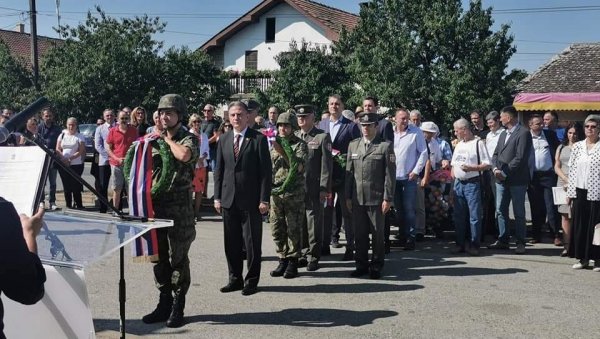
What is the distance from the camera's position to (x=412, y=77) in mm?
25094

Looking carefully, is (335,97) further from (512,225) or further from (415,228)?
(512,225)

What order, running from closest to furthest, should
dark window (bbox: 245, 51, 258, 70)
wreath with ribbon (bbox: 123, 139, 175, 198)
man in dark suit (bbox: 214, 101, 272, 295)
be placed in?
wreath with ribbon (bbox: 123, 139, 175, 198), man in dark suit (bbox: 214, 101, 272, 295), dark window (bbox: 245, 51, 258, 70)

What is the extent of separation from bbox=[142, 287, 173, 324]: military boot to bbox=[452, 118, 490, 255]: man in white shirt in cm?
458

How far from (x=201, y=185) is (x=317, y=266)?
411 cm

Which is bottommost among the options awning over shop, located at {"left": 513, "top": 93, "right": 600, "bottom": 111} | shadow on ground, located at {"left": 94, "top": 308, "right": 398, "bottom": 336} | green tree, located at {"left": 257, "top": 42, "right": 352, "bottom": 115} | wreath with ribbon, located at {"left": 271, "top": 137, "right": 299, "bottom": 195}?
shadow on ground, located at {"left": 94, "top": 308, "right": 398, "bottom": 336}

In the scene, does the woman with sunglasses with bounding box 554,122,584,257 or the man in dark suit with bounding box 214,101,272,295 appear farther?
the woman with sunglasses with bounding box 554,122,584,257

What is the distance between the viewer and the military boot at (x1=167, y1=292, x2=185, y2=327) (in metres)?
5.63

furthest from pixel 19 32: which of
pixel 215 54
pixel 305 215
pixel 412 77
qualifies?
pixel 305 215

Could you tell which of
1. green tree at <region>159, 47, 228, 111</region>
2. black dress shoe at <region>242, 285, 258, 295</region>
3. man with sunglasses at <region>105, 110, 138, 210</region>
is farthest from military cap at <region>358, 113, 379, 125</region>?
green tree at <region>159, 47, 228, 111</region>

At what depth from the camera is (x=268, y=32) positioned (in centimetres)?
4119

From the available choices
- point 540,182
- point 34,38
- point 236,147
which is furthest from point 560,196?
point 34,38

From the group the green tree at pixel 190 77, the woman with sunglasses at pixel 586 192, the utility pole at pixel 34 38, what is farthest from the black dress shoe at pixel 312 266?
the utility pole at pixel 34 38

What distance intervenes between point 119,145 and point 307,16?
29.4 m

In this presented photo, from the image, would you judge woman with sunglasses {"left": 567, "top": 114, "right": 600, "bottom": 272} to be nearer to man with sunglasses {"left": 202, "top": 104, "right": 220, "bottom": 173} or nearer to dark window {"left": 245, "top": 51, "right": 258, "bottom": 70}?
man with sunglasses {"left": 202, "top": 104, "right": 220, "bottom": 173}
